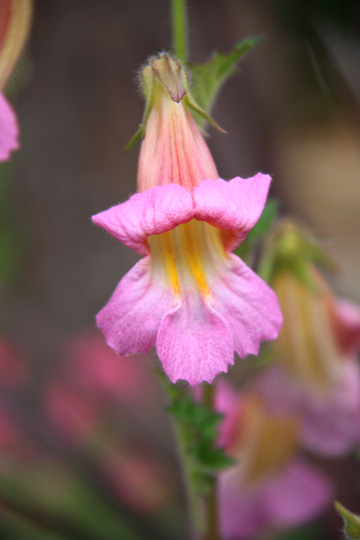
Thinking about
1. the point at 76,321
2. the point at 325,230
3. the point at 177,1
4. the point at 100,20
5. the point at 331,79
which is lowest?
the point at 76,321

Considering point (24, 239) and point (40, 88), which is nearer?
point (24, 239)

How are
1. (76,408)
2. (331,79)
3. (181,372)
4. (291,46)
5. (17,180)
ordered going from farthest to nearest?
(17,180) < (291,46) < (76,408) < (331,79) < (181,372)

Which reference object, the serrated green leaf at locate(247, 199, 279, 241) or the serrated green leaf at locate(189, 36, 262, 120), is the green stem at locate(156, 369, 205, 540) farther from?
the serrated green leaf at locate(189, 36, 262, 120)

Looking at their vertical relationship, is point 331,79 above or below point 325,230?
above

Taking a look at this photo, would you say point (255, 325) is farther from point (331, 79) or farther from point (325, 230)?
point (325, 230)

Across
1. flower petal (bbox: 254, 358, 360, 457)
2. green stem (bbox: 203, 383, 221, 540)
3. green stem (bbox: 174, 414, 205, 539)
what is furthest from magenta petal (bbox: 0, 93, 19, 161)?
flower petal (bbox: 254, 358, 360, 457)

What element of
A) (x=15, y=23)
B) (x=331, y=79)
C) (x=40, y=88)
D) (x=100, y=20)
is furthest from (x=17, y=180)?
(x=15, y=23)

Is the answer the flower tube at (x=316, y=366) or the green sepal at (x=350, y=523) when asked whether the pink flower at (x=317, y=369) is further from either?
the green sepal at (x=350, y=523)

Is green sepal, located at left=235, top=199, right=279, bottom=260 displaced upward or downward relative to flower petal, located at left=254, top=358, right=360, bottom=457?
upward
